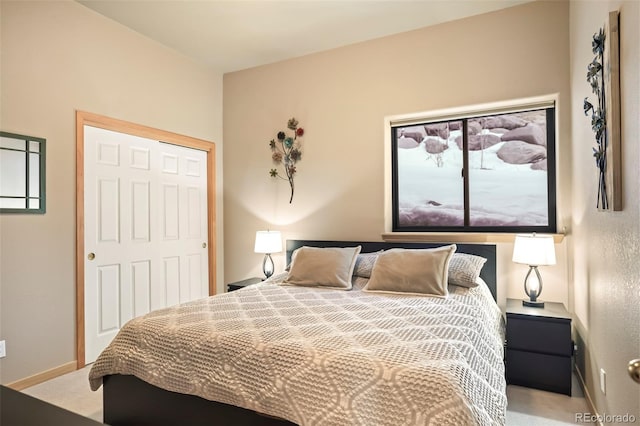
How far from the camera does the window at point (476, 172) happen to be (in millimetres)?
3066

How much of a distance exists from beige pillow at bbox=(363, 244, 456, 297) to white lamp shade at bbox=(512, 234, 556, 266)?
0.49 metres

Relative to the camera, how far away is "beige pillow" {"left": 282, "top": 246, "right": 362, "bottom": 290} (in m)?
2.86

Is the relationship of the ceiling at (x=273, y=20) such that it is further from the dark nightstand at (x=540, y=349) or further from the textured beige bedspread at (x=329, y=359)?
the dark nightstand at (x=540, y=349)

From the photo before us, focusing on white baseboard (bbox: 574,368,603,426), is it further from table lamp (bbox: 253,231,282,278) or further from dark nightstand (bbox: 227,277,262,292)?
dark nightstand (bbox: 227,277,262,292)

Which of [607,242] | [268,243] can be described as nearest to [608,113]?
[607,242]

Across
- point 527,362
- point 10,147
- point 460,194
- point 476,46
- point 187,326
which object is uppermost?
point 476,46

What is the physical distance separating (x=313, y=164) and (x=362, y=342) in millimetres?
2506

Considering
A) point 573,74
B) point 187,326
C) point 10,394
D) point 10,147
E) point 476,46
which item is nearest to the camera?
point 10,394

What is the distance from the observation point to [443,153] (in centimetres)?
344

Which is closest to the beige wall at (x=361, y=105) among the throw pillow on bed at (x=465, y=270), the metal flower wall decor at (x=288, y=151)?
the metal flower wall decor at (x=288, y=151)

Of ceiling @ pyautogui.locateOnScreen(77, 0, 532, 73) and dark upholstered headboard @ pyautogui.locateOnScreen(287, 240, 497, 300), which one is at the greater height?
ceiling @ pyautogui.locateOnScreen(77, 0, 532, 73)

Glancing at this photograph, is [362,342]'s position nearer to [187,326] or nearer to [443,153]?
[187,326]

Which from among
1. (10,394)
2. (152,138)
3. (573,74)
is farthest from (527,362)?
(152,138)

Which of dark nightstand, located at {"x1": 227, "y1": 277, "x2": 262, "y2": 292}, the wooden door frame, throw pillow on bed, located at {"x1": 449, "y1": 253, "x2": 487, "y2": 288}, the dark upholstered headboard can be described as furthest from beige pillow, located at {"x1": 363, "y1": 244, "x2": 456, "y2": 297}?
the wooden door frame
